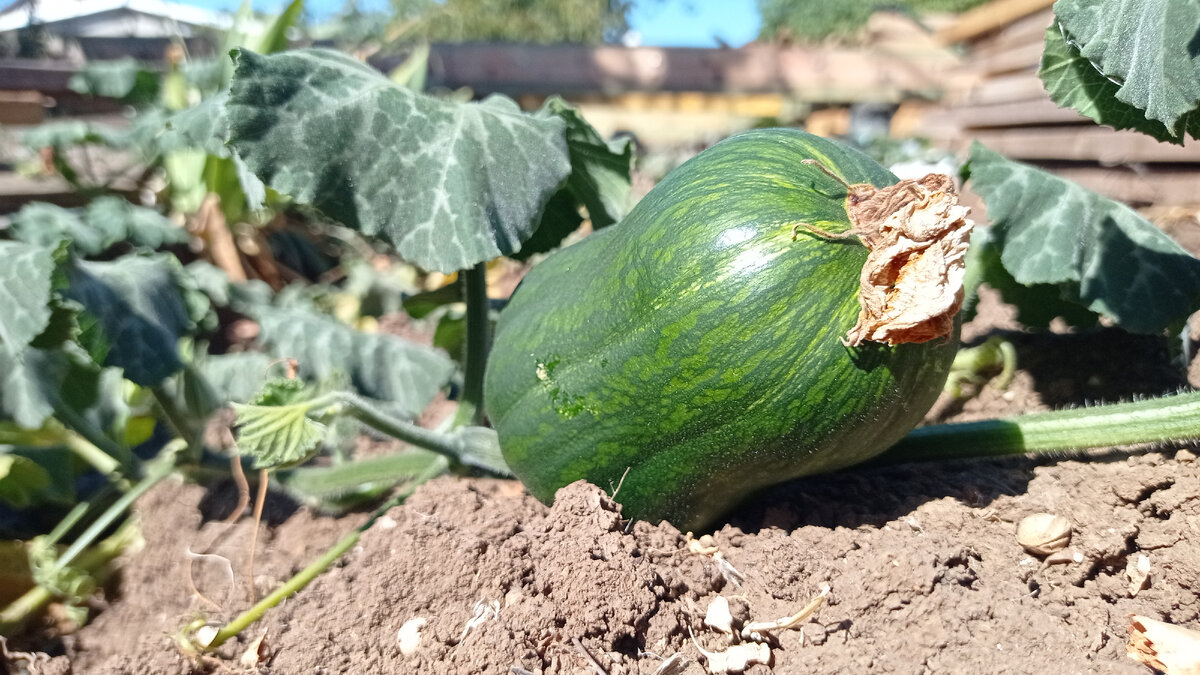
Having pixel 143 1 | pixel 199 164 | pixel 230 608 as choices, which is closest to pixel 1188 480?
pixel 230 608

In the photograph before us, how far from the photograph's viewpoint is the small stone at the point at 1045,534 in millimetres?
1515

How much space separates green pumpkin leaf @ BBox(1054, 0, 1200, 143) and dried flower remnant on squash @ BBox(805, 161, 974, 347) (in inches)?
13.2

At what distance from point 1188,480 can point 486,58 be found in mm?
5344

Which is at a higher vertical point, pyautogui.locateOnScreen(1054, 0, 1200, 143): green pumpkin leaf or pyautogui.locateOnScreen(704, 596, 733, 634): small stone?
pyautogui.locateOnScreen(1054, 0, 1200, 143): green pumpkin leaf

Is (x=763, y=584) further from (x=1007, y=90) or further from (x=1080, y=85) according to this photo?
(x=1007, y=90)

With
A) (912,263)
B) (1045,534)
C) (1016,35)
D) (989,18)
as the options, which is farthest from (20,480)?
(989,18)

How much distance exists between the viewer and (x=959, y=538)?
1.56m

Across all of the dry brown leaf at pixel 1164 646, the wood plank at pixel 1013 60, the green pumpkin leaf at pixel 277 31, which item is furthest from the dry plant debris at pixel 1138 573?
the wood plank at pixel 1013 60

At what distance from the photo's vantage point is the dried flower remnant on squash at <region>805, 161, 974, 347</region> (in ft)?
4.28

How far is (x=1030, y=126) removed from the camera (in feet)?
14.9

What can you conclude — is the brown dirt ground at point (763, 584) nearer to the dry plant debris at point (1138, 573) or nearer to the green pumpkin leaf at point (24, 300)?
the dry plant debris at point (1138, 573)

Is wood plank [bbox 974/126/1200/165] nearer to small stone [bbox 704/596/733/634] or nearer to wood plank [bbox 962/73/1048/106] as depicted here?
wood plank [bbox 962/73/1048/106]

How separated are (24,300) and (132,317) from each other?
0.21m

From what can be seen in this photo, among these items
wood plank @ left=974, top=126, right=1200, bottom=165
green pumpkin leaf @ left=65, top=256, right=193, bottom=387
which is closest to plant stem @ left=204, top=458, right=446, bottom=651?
green pumpkin leaf @ left=65, top=256, right=193, bottom=387
